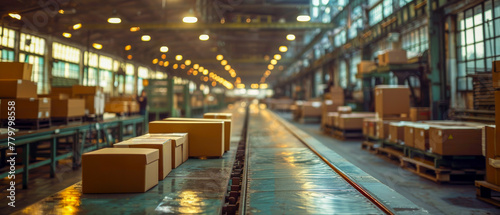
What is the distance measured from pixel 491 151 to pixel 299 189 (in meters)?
3.06

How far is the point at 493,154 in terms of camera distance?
4.36 meters

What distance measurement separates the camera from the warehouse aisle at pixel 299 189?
2607mm

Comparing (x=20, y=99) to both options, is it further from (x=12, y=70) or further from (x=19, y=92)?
(x=12, y=70)

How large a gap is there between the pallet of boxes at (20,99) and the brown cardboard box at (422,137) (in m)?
7.30

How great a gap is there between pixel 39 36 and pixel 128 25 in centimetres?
501

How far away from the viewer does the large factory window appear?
1344cm

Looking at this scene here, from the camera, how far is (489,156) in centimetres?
444

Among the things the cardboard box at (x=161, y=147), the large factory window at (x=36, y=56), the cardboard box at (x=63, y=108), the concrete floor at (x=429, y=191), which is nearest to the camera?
the cardboard box at (x=161, y=147)

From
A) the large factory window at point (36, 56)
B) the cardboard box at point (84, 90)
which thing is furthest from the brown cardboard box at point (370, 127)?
the large factory window at point (36, 56)

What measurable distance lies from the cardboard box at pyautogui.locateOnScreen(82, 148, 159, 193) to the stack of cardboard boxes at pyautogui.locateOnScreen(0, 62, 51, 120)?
3969 mm

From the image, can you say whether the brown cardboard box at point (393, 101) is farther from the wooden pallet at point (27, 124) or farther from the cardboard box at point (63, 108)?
the wooden pallet at point (27, 124)

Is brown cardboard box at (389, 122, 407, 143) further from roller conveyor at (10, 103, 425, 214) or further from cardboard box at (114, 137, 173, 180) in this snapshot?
cardboard box at (114, 137, 173, 180)

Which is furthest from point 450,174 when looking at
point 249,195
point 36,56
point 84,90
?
point 36,56

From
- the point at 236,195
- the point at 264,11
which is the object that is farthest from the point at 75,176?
the point at 264,11
